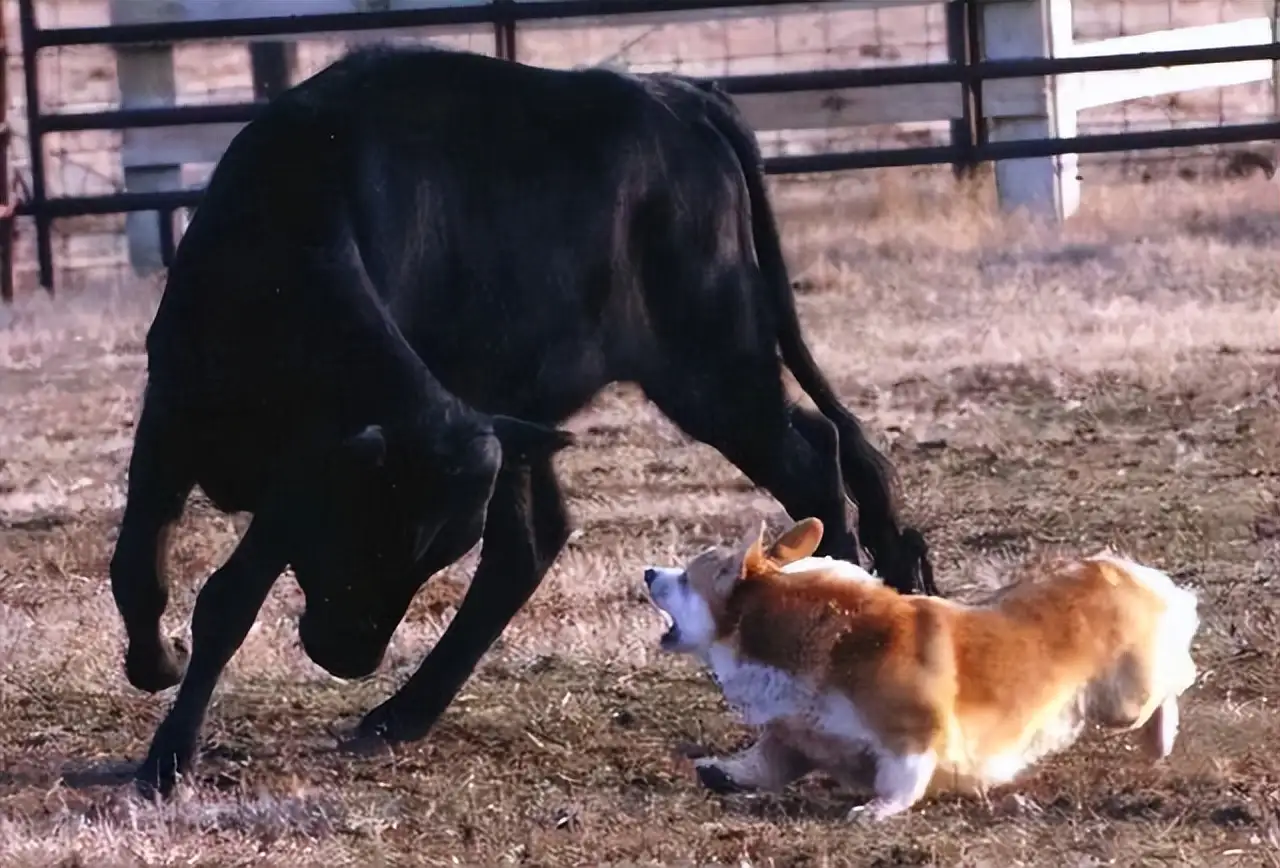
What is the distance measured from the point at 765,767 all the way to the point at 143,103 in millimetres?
9031

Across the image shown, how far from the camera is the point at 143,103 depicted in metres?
12.4

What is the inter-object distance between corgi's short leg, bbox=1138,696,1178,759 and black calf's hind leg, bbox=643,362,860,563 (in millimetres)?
943

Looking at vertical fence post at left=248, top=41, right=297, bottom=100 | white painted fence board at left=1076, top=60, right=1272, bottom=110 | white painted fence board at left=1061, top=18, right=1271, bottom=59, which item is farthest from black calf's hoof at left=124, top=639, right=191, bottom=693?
vertical fence post at left=248, top=41, right=297, bottom=100

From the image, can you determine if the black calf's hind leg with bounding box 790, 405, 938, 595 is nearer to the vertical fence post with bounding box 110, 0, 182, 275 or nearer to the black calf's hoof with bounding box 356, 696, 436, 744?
the black calf's hoof with bounding box 356, 696, 436, 744

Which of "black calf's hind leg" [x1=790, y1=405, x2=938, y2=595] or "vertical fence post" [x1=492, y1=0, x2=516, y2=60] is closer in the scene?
"black calf's hind leg" [x1=790, y1=405, x2=938, y2=595]

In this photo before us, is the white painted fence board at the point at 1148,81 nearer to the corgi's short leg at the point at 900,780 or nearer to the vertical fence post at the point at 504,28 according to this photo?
the vertical fence post at the point at 504,28

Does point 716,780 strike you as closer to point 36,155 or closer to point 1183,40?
point 36,155

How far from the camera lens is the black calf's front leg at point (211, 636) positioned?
14.1 feet

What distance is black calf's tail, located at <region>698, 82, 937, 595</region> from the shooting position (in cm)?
537

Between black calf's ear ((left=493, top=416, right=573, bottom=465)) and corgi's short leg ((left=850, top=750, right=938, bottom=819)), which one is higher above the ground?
black calf's ear ((left=493, top=416, right=573, bottom=465))

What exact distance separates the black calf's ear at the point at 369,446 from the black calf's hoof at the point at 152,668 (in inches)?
31.0

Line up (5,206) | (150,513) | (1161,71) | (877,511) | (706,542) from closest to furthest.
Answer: (150,513) → (877,511) → (706,542) → (5,206) → (1161,71)

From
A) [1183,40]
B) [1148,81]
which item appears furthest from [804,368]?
[1183,40]

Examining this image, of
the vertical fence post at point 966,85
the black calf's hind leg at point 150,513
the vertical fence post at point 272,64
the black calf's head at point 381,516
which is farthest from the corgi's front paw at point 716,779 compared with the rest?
the vertical fence post at point 272,64
